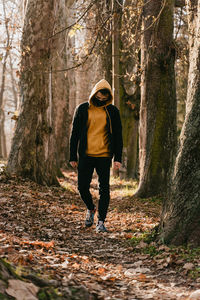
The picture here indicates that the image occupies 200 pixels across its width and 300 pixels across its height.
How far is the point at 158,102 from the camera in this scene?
7.83 metres

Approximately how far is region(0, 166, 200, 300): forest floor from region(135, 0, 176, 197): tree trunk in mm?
822

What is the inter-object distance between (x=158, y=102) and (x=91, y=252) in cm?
447

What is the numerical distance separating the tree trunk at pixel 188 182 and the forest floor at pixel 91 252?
20cm

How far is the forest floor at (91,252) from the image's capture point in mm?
2945

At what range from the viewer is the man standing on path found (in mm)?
5328

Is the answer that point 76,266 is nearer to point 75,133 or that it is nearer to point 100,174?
point 100,174

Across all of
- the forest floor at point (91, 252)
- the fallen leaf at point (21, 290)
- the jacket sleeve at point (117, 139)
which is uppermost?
the jacket sleeve at point (117, 139)

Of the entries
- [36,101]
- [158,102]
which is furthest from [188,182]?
[36,101]

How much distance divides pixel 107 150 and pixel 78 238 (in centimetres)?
141

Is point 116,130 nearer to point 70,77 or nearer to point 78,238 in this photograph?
point 78,238

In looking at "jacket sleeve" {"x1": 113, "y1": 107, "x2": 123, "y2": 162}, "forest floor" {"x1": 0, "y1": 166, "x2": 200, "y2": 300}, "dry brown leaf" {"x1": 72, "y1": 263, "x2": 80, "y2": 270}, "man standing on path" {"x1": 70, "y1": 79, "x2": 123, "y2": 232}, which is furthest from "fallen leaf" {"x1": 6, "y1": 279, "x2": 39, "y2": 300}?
"jacket sleeve" {"x1": 113, "y1": 107, "x2": 123, "y2": 162}

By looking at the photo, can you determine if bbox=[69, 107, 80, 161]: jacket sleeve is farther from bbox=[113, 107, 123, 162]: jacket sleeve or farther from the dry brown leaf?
the dry brown leaf

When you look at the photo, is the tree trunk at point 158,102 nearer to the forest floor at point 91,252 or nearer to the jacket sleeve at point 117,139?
the forest floor at point 91,252

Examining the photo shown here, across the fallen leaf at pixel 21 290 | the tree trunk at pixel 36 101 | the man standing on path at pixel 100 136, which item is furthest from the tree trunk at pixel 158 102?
the fallen leaf at pixel 21 290
